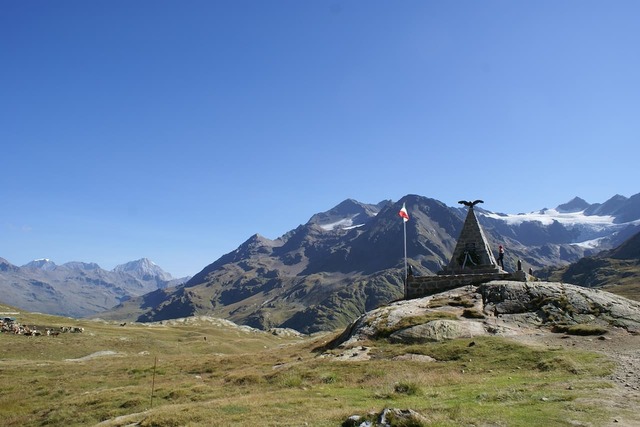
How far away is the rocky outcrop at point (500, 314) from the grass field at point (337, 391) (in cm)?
297

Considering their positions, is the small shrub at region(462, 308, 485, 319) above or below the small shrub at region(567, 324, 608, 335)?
above

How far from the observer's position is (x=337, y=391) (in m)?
21.8

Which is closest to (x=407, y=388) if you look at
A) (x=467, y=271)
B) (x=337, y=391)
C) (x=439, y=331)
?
(x=337, y=391)

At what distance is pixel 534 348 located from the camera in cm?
2661

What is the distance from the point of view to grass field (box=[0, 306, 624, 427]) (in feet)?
52.9

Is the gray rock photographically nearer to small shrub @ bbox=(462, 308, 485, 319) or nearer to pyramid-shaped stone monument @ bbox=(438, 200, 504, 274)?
small shrub @ bbox=(462, 308, 485, 319)

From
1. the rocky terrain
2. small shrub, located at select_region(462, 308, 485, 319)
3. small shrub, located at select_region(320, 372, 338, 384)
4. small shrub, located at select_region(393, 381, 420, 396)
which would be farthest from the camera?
small shrub, located at select_region(462, 308, 485, 319)

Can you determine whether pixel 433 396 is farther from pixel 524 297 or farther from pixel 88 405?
pixel 524 297

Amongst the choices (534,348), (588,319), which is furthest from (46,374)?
(588,319)

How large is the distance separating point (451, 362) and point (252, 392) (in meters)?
11.9

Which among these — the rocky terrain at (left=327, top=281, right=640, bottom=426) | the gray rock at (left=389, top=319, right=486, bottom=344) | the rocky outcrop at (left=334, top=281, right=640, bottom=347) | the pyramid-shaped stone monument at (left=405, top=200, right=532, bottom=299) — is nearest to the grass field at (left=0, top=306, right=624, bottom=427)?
the gray rock at (left=389, top=319, right=486, bottom=344)

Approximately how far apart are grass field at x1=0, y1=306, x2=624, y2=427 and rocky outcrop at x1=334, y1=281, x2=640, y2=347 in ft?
9.75

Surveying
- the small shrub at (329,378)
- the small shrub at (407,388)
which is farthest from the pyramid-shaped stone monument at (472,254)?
the small shrub at (407,388)

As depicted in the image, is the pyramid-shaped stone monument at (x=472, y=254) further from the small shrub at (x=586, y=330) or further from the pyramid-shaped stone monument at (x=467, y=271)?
the small shrub at (x=586, y=330)
